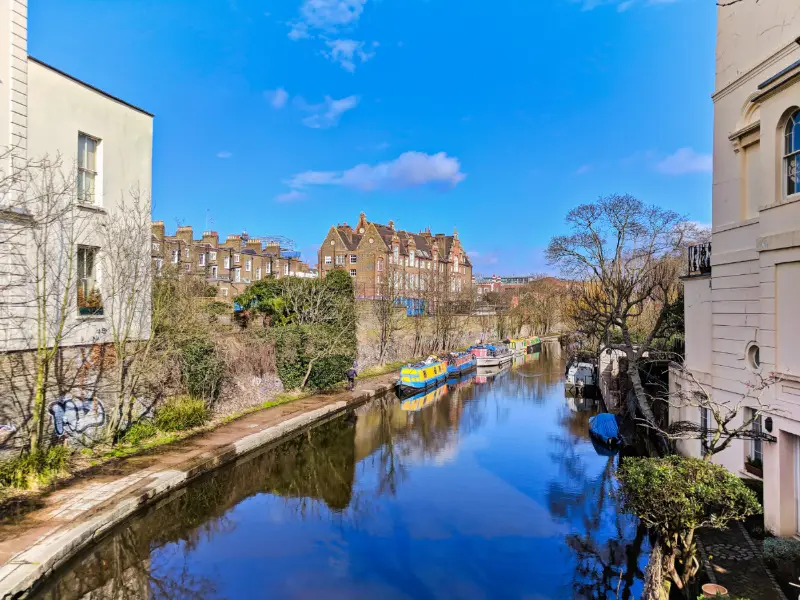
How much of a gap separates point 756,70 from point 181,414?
1587 centimetres

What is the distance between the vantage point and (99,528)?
905cm

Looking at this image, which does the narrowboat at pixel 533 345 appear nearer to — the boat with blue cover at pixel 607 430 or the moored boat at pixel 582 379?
the moored boat at pixel 582 379

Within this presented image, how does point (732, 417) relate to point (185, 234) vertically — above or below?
below

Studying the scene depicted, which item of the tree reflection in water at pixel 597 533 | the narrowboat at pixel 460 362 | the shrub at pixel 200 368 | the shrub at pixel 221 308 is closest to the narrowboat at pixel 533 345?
the narrowboat at pixel 460 362

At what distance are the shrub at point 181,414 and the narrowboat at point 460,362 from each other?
20.8 m

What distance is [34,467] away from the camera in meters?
10.3

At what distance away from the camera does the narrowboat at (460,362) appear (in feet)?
115

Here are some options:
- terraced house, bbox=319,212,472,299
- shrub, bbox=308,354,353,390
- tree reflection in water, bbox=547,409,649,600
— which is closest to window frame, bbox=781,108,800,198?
tree reflection in water, bbox=547,409,649,600

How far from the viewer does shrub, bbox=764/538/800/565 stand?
7023 millimetres

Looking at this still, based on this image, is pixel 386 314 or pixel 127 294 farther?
pixel 386 314

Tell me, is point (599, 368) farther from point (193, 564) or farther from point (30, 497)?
point (30, 497)

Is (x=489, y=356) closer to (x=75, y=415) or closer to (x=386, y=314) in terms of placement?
(x=386, y=314)

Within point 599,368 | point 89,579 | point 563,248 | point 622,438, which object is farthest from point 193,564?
point 599,368

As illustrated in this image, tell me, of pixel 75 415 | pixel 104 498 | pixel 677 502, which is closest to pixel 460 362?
pixel 75 415
